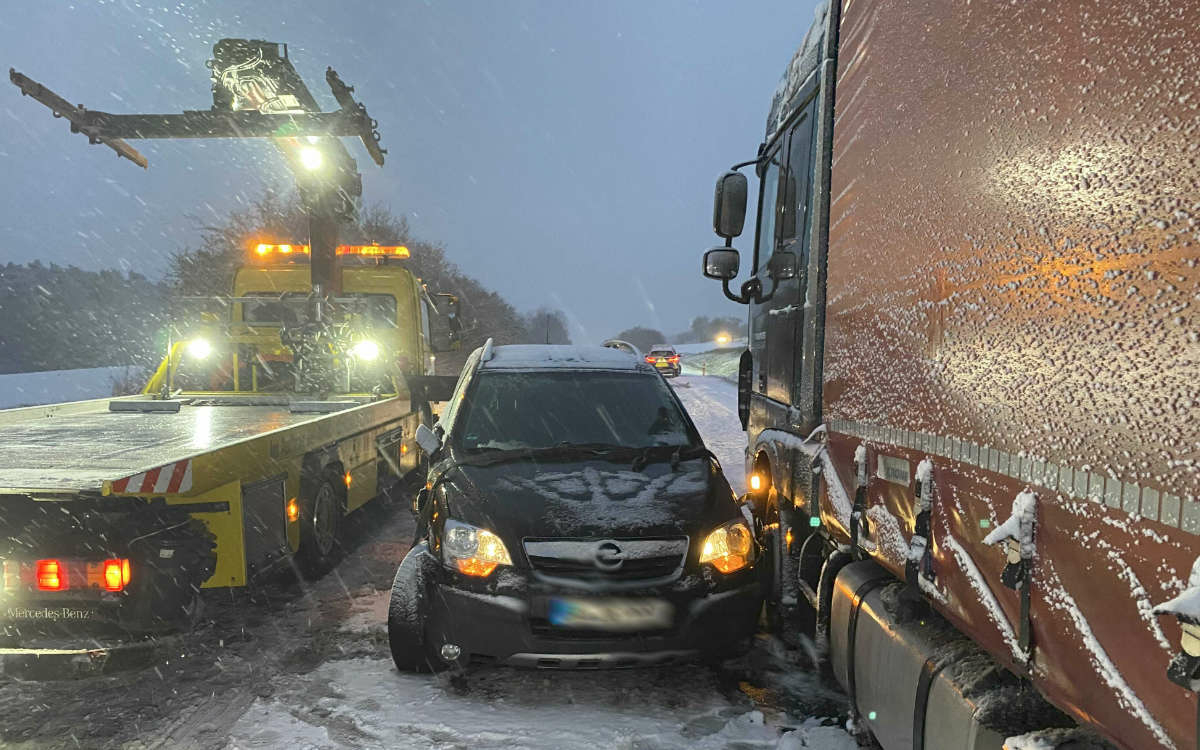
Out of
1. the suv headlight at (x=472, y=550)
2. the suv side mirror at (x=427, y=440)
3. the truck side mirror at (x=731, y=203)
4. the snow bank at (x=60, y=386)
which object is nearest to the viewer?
the suv headlight at (x=472, y=550)

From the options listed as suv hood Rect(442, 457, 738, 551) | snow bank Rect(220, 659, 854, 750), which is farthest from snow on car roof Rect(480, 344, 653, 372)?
snow bank Rect(220, 659, 854, 750)

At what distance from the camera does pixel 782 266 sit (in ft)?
15.4

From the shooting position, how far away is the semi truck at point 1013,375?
4.24 feet

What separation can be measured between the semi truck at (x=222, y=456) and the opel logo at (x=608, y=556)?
2041 mm

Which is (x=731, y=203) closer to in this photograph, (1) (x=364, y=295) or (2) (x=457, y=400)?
(2) (x=457, y=400)

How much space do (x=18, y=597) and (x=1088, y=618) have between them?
4333 millimetres

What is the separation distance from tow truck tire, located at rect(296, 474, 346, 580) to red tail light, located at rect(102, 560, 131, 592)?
180 centimetres

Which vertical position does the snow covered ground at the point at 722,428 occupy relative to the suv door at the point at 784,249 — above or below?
below

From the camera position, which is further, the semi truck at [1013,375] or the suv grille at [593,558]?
the suv grille at [593,558]

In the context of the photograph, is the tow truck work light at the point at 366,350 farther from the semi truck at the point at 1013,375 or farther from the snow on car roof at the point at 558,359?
the semi truck at the point at 1013,375

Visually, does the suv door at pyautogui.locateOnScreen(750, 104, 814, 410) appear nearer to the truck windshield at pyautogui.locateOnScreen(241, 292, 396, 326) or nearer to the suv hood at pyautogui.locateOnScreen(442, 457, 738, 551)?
the suv hood at pyautogui.locateOnScreen(442, 457, 738, 551)

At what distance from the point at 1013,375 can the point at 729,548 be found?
2.56 meters

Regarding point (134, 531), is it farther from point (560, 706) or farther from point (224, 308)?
point (224, 308)

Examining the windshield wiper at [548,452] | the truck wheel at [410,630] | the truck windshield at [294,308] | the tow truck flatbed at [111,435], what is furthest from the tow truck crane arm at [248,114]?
the truck wheel at [410,630]
